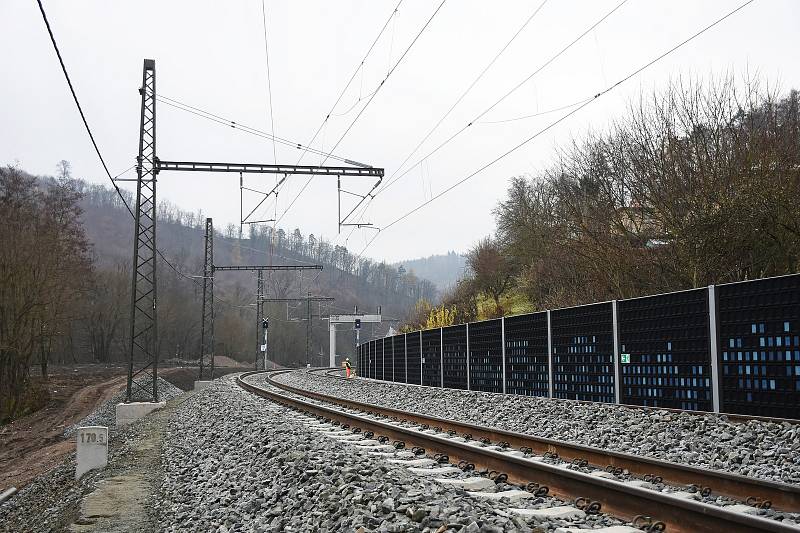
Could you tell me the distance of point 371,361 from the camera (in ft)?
147

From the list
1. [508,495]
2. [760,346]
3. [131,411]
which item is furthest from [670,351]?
[131,411]

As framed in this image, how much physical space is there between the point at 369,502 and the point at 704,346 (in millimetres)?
8658

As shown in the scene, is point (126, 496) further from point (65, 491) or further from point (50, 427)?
point (50, 427)

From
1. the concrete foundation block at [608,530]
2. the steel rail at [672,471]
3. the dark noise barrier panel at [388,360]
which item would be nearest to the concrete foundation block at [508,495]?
the concrete foundation block at [608,530]

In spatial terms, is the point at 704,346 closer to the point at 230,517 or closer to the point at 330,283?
the point at 230,517

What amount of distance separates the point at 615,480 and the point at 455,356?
59.6 feet

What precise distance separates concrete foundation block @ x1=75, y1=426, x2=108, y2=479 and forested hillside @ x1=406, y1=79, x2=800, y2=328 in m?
14.6

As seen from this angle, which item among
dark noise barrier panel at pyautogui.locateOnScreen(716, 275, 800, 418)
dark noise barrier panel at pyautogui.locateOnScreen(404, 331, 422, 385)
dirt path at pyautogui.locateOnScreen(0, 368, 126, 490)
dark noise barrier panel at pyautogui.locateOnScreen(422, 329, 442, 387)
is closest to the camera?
dark noise barrier panel at pyautogui.locateOnScreen(716, 275, 800, 418)

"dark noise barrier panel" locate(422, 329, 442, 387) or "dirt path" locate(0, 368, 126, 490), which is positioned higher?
"dark noise barrier panel" locate(422, 329, 442, 387)

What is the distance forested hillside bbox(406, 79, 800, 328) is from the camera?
17.2 meters

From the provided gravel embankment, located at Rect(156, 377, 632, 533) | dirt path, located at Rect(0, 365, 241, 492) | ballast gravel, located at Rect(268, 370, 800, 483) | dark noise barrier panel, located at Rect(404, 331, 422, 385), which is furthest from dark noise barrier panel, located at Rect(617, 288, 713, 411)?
dark noise barrier panel, located at Rect(404, 331, 422, 385)

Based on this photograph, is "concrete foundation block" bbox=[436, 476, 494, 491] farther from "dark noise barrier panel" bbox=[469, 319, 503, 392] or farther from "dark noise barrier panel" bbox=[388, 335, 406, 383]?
"dark noise barrier panel" bbox=[388, 335, 406, 383]

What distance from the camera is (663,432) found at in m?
10.6

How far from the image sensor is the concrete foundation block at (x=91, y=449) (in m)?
12.9
